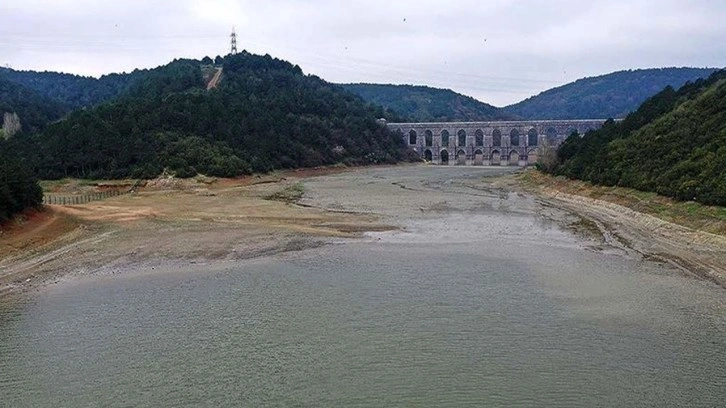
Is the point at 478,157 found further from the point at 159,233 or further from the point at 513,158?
the point at 159,233

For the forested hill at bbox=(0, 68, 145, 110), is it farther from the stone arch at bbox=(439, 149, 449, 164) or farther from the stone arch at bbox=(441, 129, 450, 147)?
the stone arch at bbox=(439, 149, 449, 164)

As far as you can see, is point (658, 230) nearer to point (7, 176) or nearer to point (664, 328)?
point (664, 328)

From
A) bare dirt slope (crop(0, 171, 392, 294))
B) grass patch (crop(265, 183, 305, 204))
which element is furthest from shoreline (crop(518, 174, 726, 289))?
grass patch (crop(265, 183, 305, 204))

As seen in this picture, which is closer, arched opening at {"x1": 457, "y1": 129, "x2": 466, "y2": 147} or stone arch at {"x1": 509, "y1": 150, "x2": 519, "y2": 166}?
stone arch at {"x1": 509, "y1": 150, "x2": 519, "y2": 166}

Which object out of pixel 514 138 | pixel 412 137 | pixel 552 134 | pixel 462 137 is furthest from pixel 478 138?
pixel 552 134

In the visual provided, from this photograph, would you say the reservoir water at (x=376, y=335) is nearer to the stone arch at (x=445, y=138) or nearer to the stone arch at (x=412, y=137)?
the stone arch at (x=412, y=137)

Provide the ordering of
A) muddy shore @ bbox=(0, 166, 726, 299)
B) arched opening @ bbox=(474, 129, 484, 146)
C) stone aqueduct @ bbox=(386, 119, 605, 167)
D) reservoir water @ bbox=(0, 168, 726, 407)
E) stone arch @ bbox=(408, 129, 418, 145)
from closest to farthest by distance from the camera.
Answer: reservoir water @ bbox=(0, 168, 726, 407) < muddy shore @ bbox=(0, 166, 726, 299) < stone aqueduct @ bbox=(386, 119, 605, 167) < stone arch @ bbox=(408, 129, 418, 145) < arched opening @ bbox=(474, 129, 484, 146)

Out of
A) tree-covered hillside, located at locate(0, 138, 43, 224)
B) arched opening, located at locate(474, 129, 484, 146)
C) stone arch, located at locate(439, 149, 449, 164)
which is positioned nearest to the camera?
tree-covered hillside, located at locate(0, 138, 43, 224)
